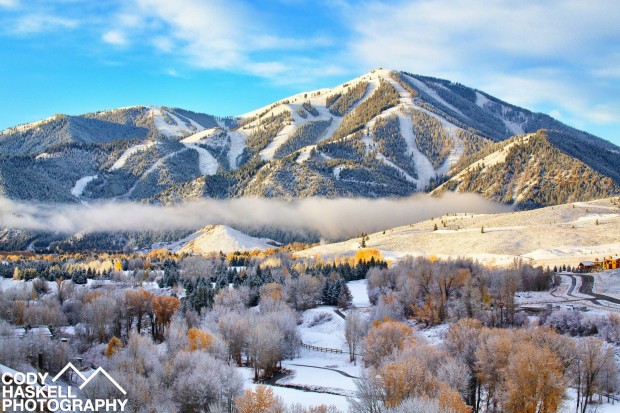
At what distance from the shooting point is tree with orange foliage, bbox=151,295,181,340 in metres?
114

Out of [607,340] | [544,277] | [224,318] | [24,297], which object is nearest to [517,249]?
[544,277]

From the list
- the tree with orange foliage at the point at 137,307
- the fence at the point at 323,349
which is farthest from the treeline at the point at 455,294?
the tree with orange foliage at the point at 137,307

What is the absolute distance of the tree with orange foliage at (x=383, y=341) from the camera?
78.0 meters

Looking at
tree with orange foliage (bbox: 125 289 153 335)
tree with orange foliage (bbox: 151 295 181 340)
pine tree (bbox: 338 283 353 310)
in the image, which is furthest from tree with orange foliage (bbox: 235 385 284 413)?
pine tree (bbox: 338 283 353 310)

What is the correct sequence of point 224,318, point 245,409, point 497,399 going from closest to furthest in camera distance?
point 245,409, point 497,399, point 224,318

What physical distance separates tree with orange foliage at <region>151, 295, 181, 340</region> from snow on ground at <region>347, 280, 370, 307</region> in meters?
40.9

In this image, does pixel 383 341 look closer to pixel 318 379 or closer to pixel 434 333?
pixel 318 379

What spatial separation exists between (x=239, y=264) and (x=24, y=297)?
80.1 m

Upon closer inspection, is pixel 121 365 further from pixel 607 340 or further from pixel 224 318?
pixel 607 340

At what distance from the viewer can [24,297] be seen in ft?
425

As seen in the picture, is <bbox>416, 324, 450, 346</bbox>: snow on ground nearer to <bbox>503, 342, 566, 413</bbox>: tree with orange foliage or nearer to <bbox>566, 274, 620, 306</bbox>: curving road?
<bbox>566, 274, 620, 306</bbox>: curving road

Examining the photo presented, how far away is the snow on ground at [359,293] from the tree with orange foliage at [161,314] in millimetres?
40936

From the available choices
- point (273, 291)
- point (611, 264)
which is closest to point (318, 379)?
point (273, 291)

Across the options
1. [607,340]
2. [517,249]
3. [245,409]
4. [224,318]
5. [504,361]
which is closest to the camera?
[245,409]
